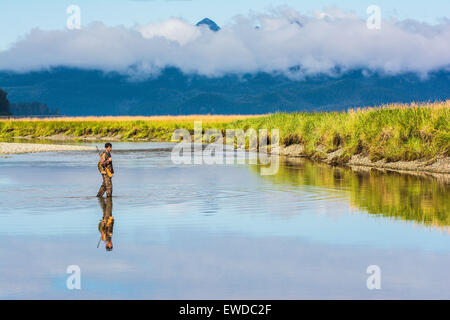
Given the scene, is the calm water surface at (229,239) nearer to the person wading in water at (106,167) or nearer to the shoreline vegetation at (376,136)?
the person wading in water at (106,167)

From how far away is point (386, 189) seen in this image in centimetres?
2217

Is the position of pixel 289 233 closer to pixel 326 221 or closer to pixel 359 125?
pixel 326 221

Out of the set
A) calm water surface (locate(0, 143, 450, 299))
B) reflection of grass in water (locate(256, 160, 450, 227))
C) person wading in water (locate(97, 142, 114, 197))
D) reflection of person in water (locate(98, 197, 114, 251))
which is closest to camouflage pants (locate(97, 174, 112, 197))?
person wading in water (locate(97, 142, 114, 197))

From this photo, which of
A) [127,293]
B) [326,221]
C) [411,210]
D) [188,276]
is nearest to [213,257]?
[188,276]

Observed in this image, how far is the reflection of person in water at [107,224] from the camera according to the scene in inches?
515

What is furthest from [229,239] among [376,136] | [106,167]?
[376,136]

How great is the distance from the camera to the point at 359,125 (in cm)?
3400

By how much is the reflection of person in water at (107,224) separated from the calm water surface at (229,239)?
0.12 meters

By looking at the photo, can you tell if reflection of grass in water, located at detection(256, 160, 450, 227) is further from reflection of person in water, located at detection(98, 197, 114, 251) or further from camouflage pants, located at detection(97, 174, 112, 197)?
camouflage pants, located at detection(97, 174, 112, 197)

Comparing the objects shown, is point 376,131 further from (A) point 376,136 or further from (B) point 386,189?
(B) point 386,189

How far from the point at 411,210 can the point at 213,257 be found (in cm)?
724

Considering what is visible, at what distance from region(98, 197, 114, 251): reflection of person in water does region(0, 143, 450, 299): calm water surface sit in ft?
0.40

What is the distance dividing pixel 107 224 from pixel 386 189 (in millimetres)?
9858

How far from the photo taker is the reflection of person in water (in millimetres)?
Answer: 13078
